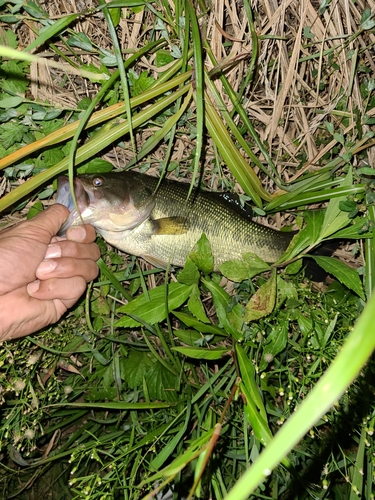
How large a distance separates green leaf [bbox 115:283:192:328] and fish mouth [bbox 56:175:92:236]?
2.13 ft

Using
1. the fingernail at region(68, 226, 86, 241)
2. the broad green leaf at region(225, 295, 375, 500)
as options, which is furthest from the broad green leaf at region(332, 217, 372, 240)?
the broad green leaf at region(225, 295, 375, 500)

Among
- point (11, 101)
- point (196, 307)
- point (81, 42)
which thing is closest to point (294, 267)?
point (196, 307)

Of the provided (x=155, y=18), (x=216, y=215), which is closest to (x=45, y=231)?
(x=216, y=215)

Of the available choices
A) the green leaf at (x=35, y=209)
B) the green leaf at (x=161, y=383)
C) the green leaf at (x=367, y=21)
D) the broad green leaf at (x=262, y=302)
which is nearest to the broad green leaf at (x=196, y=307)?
the broad green leaf at (x=262, y=302)

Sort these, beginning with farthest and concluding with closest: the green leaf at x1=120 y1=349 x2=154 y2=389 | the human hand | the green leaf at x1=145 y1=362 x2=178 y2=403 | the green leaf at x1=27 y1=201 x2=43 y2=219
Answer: the green leaf at x1=120 y1=349 x2=154 y2=389, the green leaf at x1=145 y1=362 x2=178 y2=403, the green leaf at x1=27 y1=201 x2=43 y2=219, the human hand

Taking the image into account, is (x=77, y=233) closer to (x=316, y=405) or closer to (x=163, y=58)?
(x=163, y=58)

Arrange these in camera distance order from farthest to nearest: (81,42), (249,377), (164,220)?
(164,220) → (81,42) → (249,377)

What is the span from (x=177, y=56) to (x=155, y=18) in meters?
0.41

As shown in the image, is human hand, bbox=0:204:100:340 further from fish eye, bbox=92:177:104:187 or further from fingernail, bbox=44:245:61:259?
fish eye, bbox=92:177:104:187

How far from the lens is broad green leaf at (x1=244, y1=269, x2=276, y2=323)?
9.04 ft

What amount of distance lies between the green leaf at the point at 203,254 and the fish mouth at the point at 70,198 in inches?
29.2

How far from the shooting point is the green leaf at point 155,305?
2801 mm

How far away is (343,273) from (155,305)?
3.98ft

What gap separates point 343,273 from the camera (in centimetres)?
271
